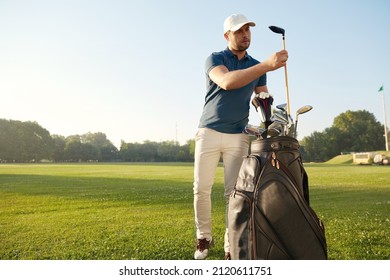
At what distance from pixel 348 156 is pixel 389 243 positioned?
78.3ft

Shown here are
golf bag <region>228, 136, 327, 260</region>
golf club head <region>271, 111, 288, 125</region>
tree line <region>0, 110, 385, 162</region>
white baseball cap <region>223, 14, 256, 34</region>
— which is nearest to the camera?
golf bag <region>228, 136, 327, 260</region>

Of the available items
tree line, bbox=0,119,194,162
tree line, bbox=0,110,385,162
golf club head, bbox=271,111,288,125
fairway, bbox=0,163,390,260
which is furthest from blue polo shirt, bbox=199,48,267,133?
tree line, bbox=0,110,385,162

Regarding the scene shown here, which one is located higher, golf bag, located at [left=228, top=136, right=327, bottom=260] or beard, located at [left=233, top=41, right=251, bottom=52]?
beard, located at [left=233, top=41, right=251, bottom=52]

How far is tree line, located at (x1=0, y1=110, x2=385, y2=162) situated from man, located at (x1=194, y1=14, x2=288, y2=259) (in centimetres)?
802

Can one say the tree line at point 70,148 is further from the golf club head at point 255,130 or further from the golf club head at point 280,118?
the golf club head at point 280,118

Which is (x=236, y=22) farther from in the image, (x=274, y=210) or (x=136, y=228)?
(x=136, y=228)

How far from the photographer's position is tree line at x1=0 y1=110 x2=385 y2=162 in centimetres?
1056

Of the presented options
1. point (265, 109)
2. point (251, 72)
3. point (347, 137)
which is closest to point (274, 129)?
point (265, 109)

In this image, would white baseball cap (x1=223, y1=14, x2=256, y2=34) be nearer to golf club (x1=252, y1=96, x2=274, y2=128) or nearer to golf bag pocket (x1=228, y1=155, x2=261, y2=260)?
golf club (x1=252, y1=96, x2=274, y2=128)

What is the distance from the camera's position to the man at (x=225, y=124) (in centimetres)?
257

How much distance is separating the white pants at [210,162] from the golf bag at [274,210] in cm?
52

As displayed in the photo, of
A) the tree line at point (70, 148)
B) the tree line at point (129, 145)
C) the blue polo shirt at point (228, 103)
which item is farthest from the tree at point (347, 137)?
the blue polo shirt at point (228, 103)

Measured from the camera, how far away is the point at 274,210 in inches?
80.8
